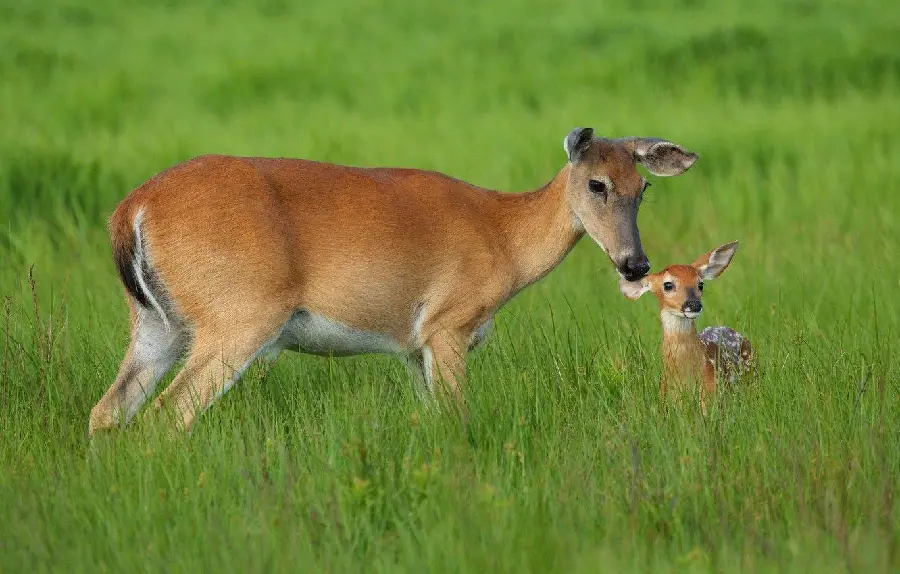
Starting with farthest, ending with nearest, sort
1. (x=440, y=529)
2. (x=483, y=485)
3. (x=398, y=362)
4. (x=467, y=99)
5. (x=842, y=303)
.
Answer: (x=467, y=99), (x=842, y=303), (x=398, y=362), (x=483, y=485), (x=440, y=529)

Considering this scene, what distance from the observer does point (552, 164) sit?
530 inches

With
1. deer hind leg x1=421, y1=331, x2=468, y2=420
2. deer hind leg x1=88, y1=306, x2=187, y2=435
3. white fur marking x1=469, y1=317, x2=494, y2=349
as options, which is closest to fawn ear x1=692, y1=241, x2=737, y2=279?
white fur marking x1=469, y1=317, x2=494, y2=349

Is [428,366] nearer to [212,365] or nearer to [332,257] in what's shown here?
[332,257]

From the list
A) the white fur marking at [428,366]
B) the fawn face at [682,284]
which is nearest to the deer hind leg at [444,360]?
the white fur marking at [428,366]

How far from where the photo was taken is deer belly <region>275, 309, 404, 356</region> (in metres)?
6.34

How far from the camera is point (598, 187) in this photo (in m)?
6.71

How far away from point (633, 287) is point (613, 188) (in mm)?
516

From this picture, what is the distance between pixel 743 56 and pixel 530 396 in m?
14.1

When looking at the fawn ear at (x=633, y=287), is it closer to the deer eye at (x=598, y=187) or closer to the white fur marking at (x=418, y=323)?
the deer eye at (x=598, y=187)

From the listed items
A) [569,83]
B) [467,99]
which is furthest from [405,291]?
[569,83]

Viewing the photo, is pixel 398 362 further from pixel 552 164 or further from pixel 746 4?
pixel 746 4

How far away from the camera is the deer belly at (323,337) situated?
634 centimetres

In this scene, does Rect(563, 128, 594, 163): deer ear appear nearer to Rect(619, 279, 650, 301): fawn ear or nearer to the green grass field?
Rect(619, 279, 650, 301): fawn ear

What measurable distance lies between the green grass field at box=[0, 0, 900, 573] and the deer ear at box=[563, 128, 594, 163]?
88 cm
